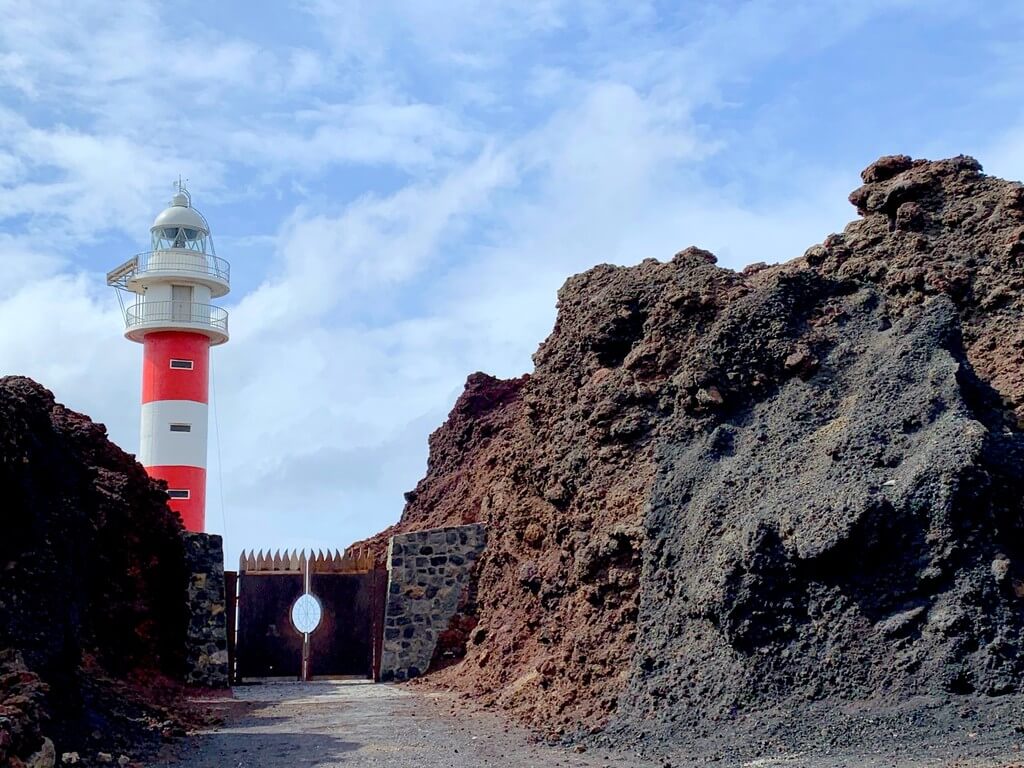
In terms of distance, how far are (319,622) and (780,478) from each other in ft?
34.3

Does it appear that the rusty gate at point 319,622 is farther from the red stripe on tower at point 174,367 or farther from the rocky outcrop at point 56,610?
the red stripe on tower at point 174,367

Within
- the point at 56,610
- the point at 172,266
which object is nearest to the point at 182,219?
the point at 172,266

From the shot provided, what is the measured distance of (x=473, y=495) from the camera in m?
21.3

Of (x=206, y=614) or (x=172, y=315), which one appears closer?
(x=206, y=614)

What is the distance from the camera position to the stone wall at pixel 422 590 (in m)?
18.4

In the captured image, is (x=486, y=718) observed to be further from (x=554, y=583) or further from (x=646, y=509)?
(x=646, y=509)

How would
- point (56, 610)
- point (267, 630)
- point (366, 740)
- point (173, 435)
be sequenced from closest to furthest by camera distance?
point (56, 610) < point (366, 740) < point (267, 630) < point (173, 435)

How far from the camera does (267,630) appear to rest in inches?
Result: 744

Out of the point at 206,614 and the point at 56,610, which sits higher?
the point at 56,610

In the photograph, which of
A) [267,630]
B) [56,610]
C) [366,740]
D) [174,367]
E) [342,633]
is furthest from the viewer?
[174,367]

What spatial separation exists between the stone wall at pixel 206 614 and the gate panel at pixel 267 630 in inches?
26.7

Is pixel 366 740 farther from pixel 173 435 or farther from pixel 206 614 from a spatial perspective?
pixel 173 435

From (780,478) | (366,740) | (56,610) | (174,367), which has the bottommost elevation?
(366,740)

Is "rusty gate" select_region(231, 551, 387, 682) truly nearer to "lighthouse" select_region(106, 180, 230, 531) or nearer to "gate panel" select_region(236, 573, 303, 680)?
"gate panel" select_region(236, 573, 303, 680)
